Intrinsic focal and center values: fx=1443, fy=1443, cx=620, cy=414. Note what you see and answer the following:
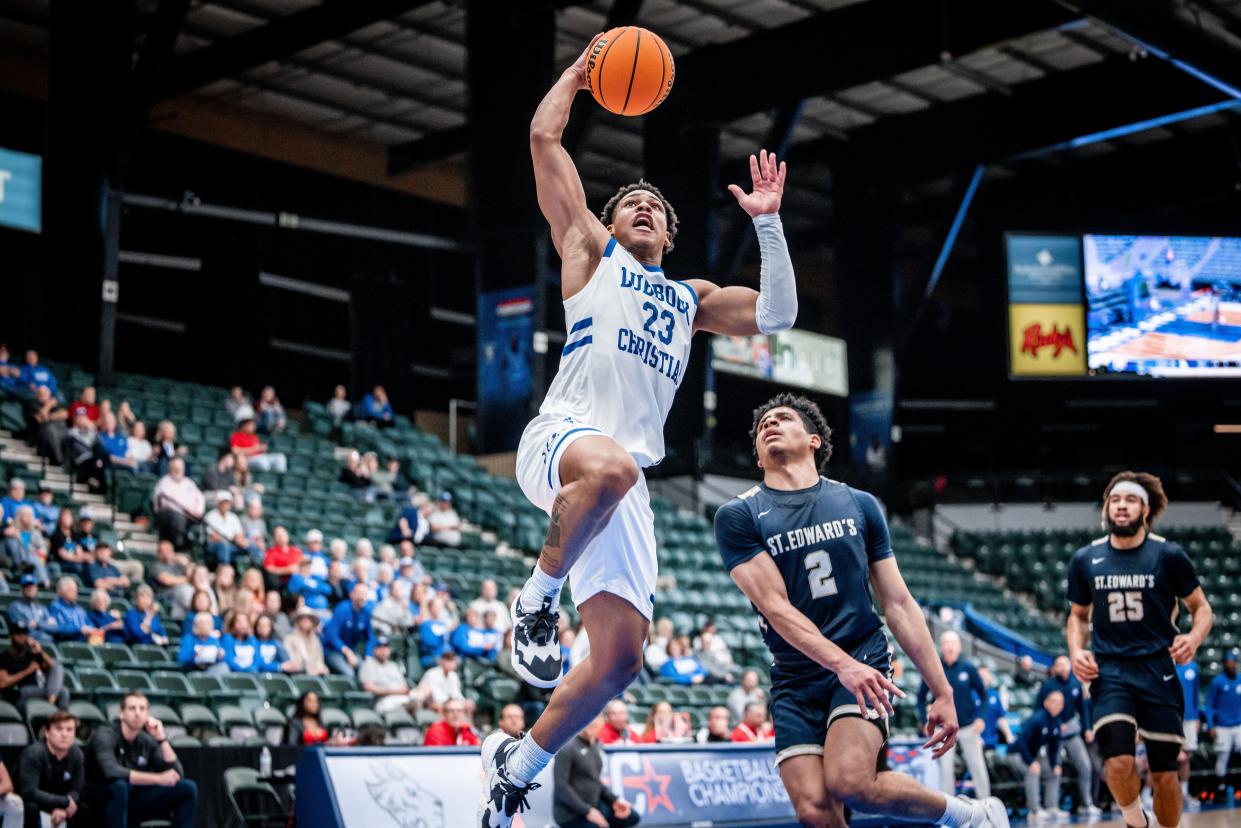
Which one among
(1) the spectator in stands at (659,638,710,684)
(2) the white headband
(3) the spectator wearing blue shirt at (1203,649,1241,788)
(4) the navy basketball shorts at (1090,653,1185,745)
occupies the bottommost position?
(3) the spectator wearing blue shirt at (1203,649,1241,788)

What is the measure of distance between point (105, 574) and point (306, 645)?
6.81 feet

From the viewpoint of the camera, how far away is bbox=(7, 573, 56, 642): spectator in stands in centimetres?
1235

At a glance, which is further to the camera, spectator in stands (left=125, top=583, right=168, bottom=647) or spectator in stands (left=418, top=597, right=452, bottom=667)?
spectator in stands (left=418, top=597, right=452, bottom=667)

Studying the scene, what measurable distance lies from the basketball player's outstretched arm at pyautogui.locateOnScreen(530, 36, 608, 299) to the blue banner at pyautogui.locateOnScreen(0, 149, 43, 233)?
16535 mm

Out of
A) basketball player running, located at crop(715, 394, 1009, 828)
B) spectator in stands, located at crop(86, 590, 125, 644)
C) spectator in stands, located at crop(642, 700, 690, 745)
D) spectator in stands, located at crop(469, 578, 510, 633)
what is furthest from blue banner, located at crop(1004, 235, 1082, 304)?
basketball player running, located at crop(715, 394, 1009, 828)

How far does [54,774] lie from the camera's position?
10211 mm

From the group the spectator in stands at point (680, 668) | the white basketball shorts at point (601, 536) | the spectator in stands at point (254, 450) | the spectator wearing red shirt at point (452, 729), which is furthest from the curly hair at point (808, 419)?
the spectator in stands at point (254, 450)

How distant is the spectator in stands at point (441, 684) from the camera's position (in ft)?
46.4

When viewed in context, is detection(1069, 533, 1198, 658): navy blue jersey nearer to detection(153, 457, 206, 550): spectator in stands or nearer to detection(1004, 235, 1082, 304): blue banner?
detection(153, 457, 206, 550): spectator in stands

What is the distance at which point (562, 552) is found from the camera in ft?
16.8

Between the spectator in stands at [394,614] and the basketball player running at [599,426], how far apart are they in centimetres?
998

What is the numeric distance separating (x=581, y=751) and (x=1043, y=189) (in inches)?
975

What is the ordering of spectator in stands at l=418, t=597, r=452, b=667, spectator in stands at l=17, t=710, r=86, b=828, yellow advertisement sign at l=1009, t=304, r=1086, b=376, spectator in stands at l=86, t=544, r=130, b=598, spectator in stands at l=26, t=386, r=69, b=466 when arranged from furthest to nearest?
yellow advertisement sign at l=1009, t=304, r=1086, b=376 → spectator in stands at l=26, t=386, r=69, b=466 → spectator in stands at l=418, t=597, r=452, b=667 → spectator in stands at l=86, t=544, r=130, b=598 → spectator in stands at l=17, t=710, r=86, b=828

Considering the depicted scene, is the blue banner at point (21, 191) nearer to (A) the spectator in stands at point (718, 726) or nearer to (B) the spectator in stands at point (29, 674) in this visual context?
(B) the spectator in stands at point (29, 674)
